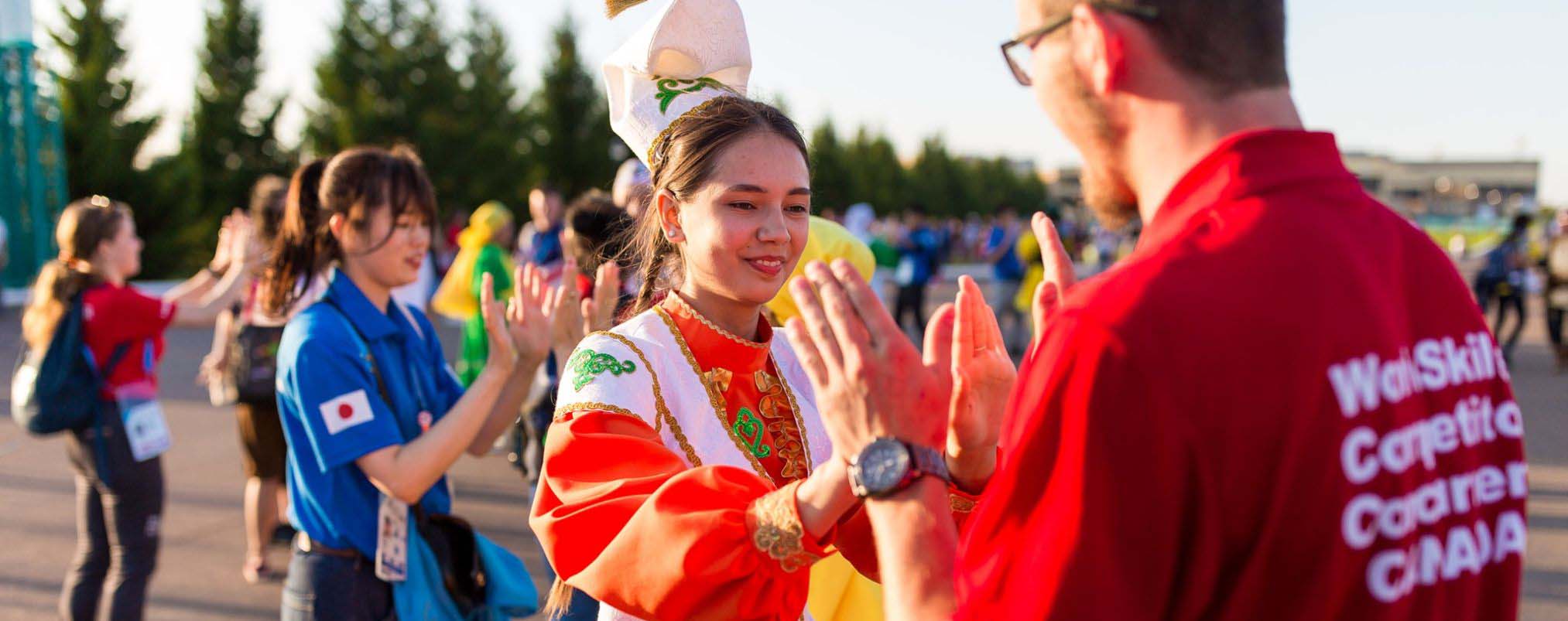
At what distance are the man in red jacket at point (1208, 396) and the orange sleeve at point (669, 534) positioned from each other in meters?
0.27

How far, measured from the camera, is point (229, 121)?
26844 mm

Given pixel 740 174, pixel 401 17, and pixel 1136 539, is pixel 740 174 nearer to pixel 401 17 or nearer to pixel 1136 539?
pixel 1136 539

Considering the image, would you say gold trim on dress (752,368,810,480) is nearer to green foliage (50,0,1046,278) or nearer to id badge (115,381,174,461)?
id badge (115,381,174,461)

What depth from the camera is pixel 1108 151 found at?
4.03 feet

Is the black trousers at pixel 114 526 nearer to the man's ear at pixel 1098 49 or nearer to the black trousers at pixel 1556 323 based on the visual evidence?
the man's ear at pixel 1098 49

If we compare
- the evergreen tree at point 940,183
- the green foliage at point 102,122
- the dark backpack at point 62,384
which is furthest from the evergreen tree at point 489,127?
the dark backpack at point 62,384

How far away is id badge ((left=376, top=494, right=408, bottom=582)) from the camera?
8.56ft

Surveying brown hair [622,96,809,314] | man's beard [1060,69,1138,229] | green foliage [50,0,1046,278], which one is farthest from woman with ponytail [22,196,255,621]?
green foliage [50,0,1046,278]

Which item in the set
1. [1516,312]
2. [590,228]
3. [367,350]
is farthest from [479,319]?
[1516,312]

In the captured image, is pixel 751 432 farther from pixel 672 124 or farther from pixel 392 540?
pixel 392 540

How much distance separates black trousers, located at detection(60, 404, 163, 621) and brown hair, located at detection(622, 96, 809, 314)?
8.19 ft

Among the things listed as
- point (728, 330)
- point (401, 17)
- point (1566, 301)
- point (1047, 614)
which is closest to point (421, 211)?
point (728, 330)

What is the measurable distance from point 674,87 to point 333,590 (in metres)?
1.39

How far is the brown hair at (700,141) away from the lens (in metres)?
2.04
